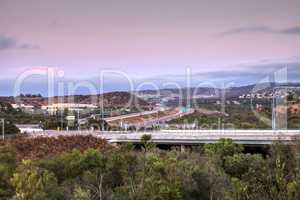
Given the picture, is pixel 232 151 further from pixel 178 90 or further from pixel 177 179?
pixel 178 90

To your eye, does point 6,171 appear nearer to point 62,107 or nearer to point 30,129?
point 30,129

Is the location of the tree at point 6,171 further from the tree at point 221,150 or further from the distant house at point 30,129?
the distant house at point 30,129

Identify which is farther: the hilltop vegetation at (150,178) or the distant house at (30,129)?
the distant house at (30,129)

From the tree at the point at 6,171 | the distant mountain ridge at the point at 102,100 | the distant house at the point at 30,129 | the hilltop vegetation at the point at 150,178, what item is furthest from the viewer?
the distant mountain ridge at the point at 102,100

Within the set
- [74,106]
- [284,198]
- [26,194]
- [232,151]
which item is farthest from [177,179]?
[74,106]

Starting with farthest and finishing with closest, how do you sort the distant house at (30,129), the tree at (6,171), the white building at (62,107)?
the white building at (62,107)
the distant house at (30,129)
the tree at (6,171)

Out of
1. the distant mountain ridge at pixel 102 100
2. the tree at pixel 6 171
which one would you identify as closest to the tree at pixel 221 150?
the tree at pixel 6 171

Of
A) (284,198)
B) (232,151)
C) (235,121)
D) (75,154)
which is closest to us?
(284,198)

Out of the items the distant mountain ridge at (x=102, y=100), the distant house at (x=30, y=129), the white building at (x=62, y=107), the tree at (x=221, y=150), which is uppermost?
the distant mountain ridge at (x=102, y=100)

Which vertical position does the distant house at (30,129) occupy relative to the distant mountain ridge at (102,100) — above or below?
below
